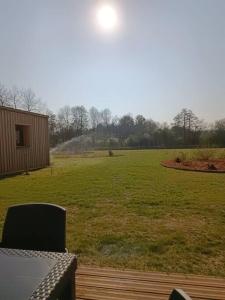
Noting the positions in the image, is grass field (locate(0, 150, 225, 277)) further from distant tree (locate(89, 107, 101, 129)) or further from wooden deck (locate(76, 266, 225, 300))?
distant tree (locate(89, 107, 101, 129))

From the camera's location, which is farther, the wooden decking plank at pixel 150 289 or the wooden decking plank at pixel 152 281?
the wooden decking plank at pixel 152 281

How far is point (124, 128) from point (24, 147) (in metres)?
34.1

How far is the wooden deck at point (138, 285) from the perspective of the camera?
8.36 ft

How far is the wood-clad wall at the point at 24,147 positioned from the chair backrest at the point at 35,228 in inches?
396

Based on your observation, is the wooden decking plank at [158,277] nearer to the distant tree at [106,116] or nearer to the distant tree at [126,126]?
the distant tree at [126,126]

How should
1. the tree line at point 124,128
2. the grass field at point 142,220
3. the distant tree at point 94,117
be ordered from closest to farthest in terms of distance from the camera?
the grass field at point 142,220 → the tree line at point 124,128 → the distant tree at point 94,117

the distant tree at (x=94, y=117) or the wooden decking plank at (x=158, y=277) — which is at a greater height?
the distant tree at (x=94, y=117)

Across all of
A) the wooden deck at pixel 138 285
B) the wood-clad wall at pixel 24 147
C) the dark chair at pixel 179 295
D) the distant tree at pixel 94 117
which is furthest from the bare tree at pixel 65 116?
the dark chair at pixel 179 295

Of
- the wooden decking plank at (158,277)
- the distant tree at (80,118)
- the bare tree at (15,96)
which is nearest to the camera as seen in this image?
the wooden decking plank at (158,277)

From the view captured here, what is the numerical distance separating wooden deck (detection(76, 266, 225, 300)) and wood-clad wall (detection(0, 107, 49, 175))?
962cm

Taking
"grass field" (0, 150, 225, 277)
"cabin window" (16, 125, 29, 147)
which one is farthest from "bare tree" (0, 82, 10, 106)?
"grass field" (0, 150, 225, 277)

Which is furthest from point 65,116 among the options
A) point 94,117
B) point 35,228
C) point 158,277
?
point 35,228

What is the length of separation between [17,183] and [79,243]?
6.11 metres

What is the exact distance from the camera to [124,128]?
46500mm
